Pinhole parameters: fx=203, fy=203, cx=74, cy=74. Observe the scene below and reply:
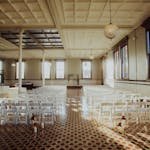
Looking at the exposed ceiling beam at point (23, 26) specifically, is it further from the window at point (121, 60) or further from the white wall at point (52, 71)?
the white wall at point (52, 71)

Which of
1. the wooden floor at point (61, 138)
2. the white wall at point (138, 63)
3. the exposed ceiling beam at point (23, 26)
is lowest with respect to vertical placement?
the wooden floor at point (61, 138)

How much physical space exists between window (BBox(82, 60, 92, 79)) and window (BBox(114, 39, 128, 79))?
433 inches

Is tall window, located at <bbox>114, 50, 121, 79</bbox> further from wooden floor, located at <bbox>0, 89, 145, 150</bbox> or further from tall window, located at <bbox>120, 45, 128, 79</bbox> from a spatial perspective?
wooden floor, located at <bbox>0, 89, 145, 150</bbox>

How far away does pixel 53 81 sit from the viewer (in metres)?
26.4

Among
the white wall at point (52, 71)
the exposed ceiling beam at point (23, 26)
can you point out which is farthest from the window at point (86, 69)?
the exposed ceiling beam at point (23, 26)

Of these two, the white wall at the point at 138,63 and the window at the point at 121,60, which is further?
the window at the point at 121,60

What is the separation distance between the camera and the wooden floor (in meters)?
4.40

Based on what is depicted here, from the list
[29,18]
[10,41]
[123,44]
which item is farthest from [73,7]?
[10,41]

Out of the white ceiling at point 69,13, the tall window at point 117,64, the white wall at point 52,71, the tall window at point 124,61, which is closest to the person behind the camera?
the white ceiling at point 69,13

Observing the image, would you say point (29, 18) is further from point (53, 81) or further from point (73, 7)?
point (53, 81)

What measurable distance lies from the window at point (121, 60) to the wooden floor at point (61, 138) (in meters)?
7.13

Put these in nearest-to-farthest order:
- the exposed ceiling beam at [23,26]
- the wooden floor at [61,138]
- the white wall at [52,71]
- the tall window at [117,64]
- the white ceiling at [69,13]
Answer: the wooden floor at [61,138]
the white ceiling at [69,13]
the exposed ceiling beam at [23,26]
the tall window at [117,64]
the white wall at [52,71]

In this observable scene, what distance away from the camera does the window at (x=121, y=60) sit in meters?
12.6

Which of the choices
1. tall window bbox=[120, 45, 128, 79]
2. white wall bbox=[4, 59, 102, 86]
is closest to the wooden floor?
tall window bbox=[120, 45, 128, 79]
